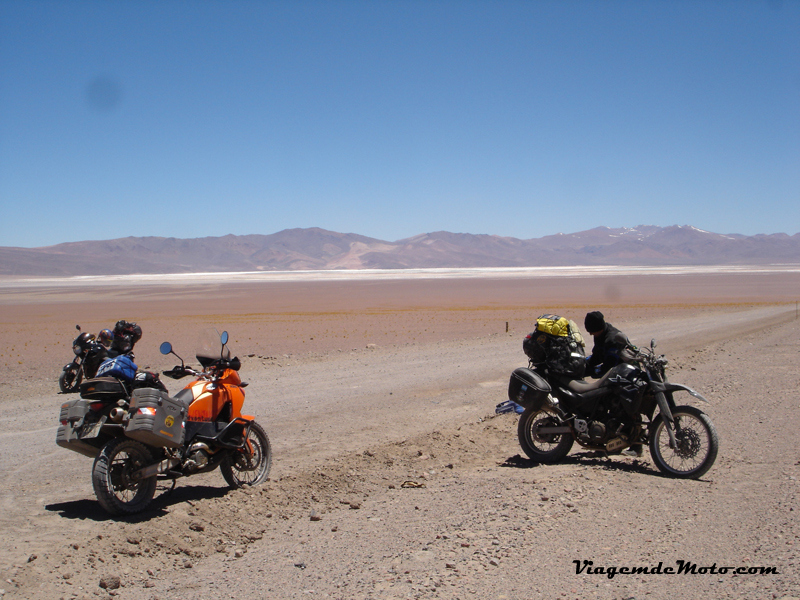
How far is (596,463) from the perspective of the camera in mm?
6059

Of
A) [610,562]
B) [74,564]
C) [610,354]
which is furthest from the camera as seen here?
[610,354]

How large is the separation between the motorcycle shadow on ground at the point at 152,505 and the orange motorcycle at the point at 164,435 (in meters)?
0.11

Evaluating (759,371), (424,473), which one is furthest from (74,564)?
(759,371)

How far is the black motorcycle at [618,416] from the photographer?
17.9 feet

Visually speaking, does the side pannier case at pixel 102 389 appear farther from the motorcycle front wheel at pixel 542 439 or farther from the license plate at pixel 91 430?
the motorcycle front wheel at pixel 542 439

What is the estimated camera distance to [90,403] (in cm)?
501

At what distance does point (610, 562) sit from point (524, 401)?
238 centimetres

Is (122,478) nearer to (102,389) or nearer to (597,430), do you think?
(102,389)

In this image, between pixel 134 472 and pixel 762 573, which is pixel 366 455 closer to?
pixel 134 472

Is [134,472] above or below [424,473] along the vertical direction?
above

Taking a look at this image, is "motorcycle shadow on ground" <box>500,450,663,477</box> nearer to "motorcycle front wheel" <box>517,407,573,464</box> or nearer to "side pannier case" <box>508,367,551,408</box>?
"motorcycle front wheel" <box>517,407,573,464</box>

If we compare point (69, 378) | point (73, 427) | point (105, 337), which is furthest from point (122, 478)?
point (69, 378)

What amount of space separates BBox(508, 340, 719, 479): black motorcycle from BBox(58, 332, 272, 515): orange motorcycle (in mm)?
2670

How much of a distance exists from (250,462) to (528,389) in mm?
2692
